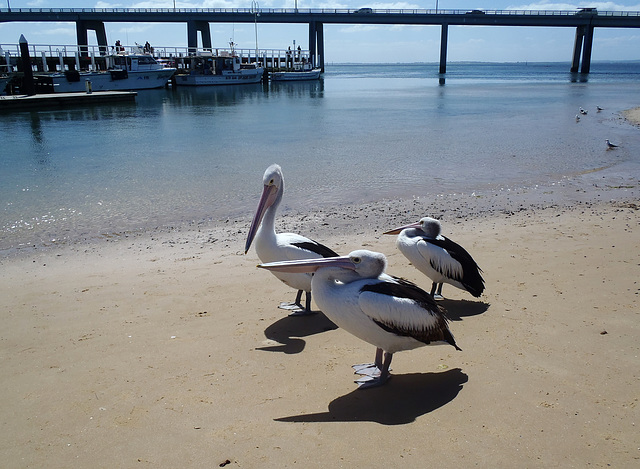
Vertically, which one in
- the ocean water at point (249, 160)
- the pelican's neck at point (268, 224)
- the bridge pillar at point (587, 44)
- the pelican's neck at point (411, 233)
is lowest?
the ocean water at point (249, 160)

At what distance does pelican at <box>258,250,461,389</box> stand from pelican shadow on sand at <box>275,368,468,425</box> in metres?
0.11

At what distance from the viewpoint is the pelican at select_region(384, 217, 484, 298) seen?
4.39 metres

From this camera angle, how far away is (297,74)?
2613 inches

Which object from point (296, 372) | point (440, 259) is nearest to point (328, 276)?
point (296, 372)

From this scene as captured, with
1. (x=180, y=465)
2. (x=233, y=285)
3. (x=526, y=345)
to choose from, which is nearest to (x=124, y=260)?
(x=233, y=285)

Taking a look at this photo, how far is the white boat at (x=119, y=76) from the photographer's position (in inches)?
1684

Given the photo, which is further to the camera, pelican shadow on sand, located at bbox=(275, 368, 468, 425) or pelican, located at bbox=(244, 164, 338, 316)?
pelican, located at bbox=(244, 164, 338, 316)

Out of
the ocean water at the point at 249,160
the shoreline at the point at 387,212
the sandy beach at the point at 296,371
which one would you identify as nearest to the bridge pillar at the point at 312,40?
the ocean water at the point at 249,160

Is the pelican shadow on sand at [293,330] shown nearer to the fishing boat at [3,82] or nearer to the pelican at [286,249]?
the pelican at [286,249]

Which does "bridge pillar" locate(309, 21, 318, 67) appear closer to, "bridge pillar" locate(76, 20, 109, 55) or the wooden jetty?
"bridge pillar" locate(76, 20, 109, 55)

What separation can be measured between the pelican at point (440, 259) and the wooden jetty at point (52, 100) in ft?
109

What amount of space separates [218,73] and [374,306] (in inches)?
2343

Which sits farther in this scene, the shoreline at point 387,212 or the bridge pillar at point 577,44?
the bridge pillar at point 577,44

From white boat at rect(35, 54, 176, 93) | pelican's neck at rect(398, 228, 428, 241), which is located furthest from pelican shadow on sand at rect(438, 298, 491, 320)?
white boat at rect(35, 54, 176, 93)
